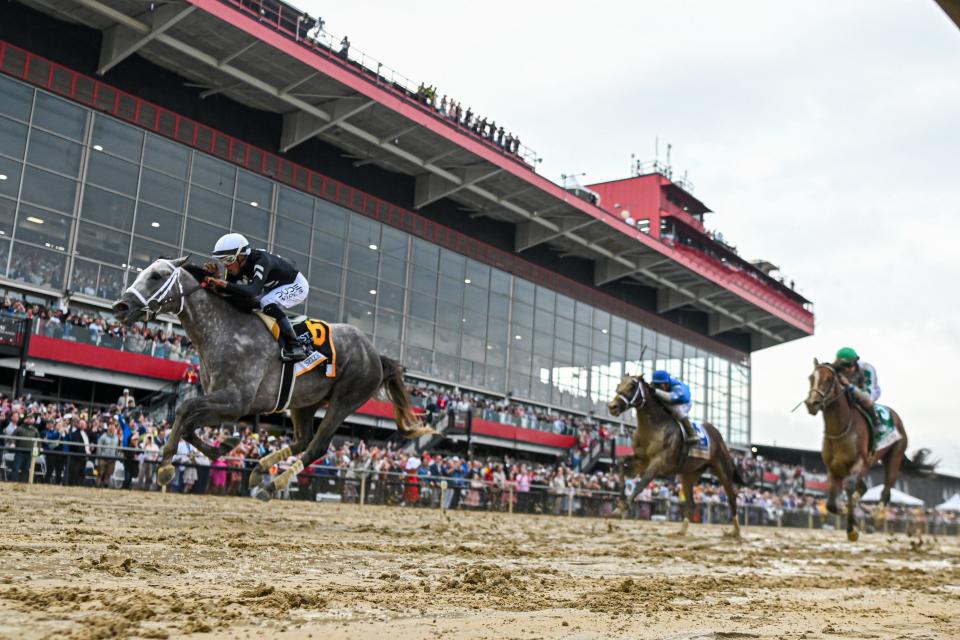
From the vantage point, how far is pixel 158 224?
1305 inches

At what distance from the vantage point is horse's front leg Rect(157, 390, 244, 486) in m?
7.82

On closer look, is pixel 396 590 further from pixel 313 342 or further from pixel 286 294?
pixel 286 294

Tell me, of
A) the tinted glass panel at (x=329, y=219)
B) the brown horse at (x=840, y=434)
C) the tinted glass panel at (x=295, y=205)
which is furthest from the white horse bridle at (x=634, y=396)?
the tinted glass panel at (x=329, y=219)

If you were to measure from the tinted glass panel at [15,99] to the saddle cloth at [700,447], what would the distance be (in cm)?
2515

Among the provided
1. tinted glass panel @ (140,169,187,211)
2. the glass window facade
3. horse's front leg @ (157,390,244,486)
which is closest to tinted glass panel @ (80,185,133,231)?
the glass window facade

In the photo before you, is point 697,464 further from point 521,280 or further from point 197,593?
point 521,280

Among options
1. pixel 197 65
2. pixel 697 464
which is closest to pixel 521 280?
pixel 197 65

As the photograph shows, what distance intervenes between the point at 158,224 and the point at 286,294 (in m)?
26.3

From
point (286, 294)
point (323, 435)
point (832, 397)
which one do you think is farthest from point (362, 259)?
point (286, 294)

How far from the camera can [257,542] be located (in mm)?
7105

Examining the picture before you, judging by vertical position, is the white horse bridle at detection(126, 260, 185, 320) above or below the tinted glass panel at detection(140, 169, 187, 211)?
below

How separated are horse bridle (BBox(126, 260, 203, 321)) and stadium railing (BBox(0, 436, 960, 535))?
814cm

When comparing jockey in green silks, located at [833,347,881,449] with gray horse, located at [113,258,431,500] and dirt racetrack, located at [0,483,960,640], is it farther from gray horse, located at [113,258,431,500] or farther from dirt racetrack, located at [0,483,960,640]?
gray horse, located at [113,258,431,500]

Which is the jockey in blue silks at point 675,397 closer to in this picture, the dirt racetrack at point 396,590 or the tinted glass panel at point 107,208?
the dirt racetrack at point 396,590
